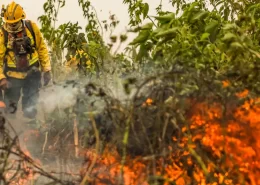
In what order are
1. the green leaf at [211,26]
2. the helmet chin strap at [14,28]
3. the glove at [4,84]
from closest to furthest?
the green leaf at [211,26] < the helmet chin strap at [14,28] < the glove at [4,84]

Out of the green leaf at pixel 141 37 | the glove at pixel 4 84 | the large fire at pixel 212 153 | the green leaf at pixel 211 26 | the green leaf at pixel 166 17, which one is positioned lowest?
the large fire at pixel 212 153

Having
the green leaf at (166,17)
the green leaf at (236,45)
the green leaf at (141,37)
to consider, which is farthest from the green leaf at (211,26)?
the green leaf at (236,45)

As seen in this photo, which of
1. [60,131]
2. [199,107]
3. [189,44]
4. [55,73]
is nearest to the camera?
[199,107]

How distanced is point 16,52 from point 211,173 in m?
4.33

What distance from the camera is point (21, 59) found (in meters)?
7.96

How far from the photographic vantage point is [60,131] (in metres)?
6.16

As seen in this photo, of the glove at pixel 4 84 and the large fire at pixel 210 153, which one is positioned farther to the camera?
the glove at pixel 4 84

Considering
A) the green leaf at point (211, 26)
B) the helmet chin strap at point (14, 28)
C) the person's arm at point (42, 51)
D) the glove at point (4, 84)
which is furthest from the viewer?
the person's arm at point (42, 51)

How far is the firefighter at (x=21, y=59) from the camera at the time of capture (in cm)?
776

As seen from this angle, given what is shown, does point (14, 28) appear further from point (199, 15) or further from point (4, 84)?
point (199, 15)

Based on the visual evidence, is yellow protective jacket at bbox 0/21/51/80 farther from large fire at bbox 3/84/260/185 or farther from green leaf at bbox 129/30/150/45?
large fire at bbox 3/84/260/185

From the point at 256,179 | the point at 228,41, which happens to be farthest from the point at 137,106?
the point at 256,179

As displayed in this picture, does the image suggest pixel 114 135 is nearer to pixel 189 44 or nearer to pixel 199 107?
pixel 199 107

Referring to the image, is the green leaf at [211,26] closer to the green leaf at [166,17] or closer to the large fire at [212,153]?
the green leaf at [166,17]
